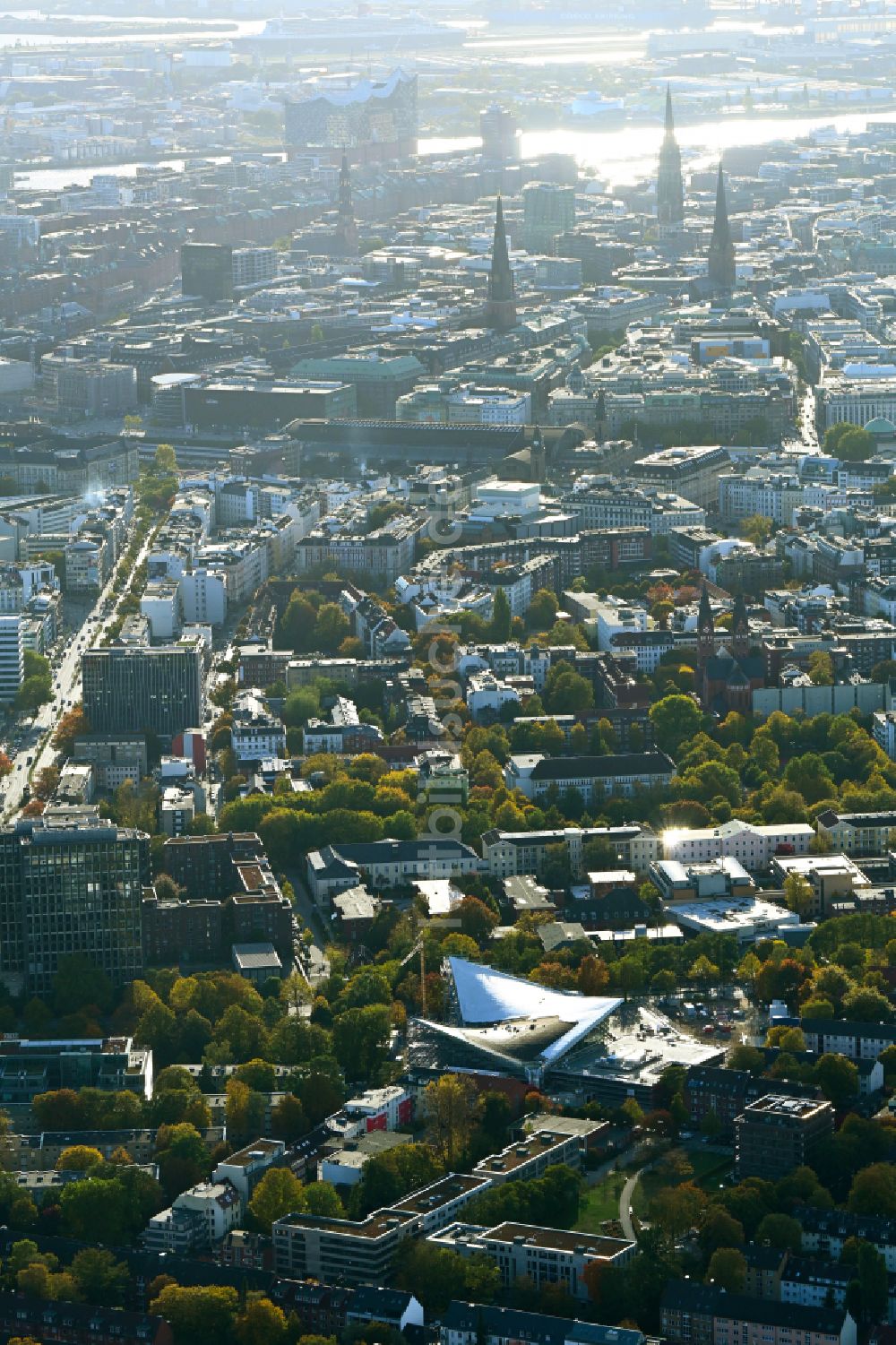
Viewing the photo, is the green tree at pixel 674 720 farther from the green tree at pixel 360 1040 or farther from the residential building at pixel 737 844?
the green tree at pixel 360 1040

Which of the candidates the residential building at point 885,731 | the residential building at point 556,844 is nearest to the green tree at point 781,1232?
the residential building at point 556,844

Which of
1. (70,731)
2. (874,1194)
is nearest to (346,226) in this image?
(70,731)

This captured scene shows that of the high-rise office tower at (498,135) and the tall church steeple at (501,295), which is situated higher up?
the tall church steeple at (501,295)

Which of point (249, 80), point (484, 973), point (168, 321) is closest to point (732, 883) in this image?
point (484, 973)

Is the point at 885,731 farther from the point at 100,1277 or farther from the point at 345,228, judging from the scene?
the point at 345,228

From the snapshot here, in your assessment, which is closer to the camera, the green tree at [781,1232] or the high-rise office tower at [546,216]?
the green tree at [781,1232]

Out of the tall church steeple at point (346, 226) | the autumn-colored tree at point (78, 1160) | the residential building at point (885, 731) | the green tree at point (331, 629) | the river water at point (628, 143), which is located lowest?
the river water at point (628, 143)
